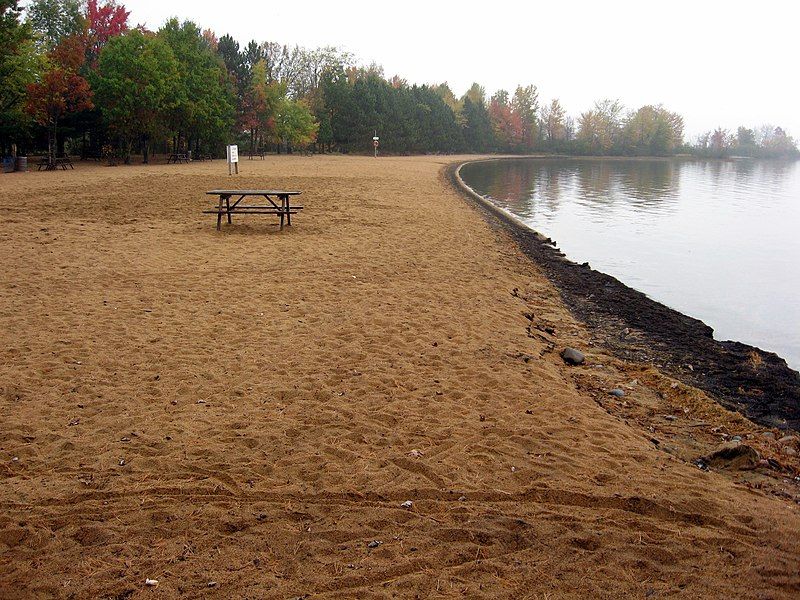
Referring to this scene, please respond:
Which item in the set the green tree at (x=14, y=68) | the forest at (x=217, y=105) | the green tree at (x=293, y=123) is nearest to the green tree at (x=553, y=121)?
the forest at (x=217, y=105)

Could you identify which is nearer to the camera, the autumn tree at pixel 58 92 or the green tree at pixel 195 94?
the autumn tree at pixel 58 92

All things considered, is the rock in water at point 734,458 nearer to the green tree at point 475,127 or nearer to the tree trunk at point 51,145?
the tree trunk at point 51,145

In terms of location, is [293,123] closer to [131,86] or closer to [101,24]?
[101,24]

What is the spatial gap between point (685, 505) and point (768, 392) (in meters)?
3.35

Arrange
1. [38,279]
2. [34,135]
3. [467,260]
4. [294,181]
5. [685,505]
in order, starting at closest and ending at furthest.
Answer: [685,505] → [38,279] → [467,260] → [294,181] → [34,135]

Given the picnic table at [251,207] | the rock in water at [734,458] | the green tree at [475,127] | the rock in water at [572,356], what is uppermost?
the green tree at [475,127]

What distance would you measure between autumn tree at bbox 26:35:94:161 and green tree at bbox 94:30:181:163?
4.38 ft

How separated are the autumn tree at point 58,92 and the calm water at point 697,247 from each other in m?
23.0

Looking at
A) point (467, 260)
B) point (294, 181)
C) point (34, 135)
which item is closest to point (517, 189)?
point (294, 181)

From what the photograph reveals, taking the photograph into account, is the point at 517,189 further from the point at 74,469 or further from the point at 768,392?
the point at 74,469

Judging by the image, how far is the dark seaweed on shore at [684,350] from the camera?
20.6 ft

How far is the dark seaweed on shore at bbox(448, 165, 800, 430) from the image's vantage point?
6293 millimetres

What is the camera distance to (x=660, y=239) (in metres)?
19.4

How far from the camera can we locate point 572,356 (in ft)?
22.5
